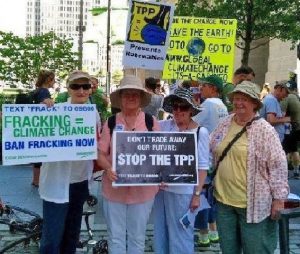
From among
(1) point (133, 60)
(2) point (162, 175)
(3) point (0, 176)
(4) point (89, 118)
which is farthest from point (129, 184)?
(3) point (0, 176)

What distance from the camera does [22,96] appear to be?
9.91m

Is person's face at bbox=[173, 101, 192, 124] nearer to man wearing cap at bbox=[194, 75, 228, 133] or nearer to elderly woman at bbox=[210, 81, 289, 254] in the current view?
elderly woman at bbox=[210, 81, 289, 254]

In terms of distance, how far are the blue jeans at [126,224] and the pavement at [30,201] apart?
4.57 feet

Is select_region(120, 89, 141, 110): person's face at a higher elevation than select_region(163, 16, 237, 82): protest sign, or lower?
lower

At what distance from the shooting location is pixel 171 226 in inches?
193

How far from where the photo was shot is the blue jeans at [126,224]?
15.5ft

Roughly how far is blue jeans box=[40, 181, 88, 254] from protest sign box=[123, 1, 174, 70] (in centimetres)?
313

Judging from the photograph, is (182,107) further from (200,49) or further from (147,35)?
(200,49)

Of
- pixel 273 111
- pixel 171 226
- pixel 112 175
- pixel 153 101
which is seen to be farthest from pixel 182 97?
pixel 273 111

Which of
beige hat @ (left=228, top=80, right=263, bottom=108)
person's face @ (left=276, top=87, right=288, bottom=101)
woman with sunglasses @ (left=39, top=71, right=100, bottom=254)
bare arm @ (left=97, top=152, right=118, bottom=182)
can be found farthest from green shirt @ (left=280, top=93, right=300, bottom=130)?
bare arm @ (left=97, top=152, right=118, bottom=182)

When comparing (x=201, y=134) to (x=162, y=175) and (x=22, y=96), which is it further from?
(x=22, y=96)

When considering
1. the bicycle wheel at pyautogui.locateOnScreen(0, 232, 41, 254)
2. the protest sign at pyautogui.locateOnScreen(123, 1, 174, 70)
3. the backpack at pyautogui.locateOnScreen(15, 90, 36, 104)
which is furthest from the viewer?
the backpack at pyautogui.locateOnScreen(15, 90, 36, 104)

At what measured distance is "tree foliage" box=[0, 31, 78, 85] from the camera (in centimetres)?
2172

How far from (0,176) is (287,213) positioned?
Result: 829 cm
